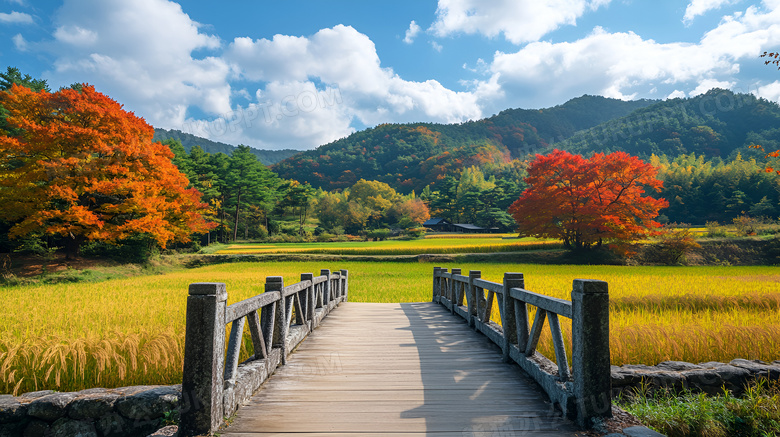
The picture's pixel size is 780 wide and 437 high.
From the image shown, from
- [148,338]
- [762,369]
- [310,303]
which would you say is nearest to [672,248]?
[762,369]

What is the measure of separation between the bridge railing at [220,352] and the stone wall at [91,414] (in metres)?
0.78

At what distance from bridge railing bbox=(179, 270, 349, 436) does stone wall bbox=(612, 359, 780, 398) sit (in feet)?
12.7

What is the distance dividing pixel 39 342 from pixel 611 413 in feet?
22.2

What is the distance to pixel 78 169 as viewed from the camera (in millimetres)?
17672

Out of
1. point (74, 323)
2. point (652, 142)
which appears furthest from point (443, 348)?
point (652, 142)

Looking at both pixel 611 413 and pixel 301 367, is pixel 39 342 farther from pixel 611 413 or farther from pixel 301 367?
pixel 611 413

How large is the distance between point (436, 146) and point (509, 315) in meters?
116

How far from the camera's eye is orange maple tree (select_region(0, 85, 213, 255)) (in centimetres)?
1680

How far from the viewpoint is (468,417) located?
279cm

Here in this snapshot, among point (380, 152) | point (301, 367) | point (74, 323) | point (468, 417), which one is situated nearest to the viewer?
point (468, 417)

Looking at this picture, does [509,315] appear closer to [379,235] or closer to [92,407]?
[92,407]

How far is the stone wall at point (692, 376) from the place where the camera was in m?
4.09

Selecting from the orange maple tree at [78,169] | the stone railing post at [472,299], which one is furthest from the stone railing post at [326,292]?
the orange maple tree at [78,169]

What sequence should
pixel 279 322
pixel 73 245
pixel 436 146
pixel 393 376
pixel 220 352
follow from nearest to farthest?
1. pixel 220 352
2. pixel 393 376
3. pixel 279 322
4. pixel 73 245
5. pixel 436 146
